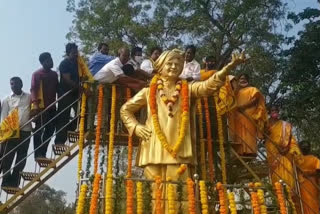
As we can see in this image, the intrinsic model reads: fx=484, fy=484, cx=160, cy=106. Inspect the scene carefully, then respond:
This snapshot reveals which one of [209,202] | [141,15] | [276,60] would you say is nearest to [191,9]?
[141,15]

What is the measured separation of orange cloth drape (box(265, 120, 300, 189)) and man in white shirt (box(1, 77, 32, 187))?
4.12 m

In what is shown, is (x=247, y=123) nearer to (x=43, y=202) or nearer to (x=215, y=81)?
(x=215, y=81)

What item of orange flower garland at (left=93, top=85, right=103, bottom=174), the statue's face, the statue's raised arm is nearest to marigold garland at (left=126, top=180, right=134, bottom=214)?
the statue's raised arm

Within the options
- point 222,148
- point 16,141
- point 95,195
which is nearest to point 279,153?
point 222,148

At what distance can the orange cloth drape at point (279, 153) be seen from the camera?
8.38 m

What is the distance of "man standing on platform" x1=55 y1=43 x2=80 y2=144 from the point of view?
8.04 metres

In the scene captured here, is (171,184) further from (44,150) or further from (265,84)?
(265,84)

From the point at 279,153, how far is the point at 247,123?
0.78 metres

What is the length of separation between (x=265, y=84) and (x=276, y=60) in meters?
0.76

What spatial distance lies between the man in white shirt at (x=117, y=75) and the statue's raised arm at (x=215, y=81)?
3.90 feet

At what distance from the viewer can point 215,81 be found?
6.56 m

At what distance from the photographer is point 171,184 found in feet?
19.1

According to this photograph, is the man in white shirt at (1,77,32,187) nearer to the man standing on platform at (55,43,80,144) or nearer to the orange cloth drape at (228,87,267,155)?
the man standing on platform at (55,43,80,144)

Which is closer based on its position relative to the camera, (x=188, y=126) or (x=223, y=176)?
(x=188, y=126)
